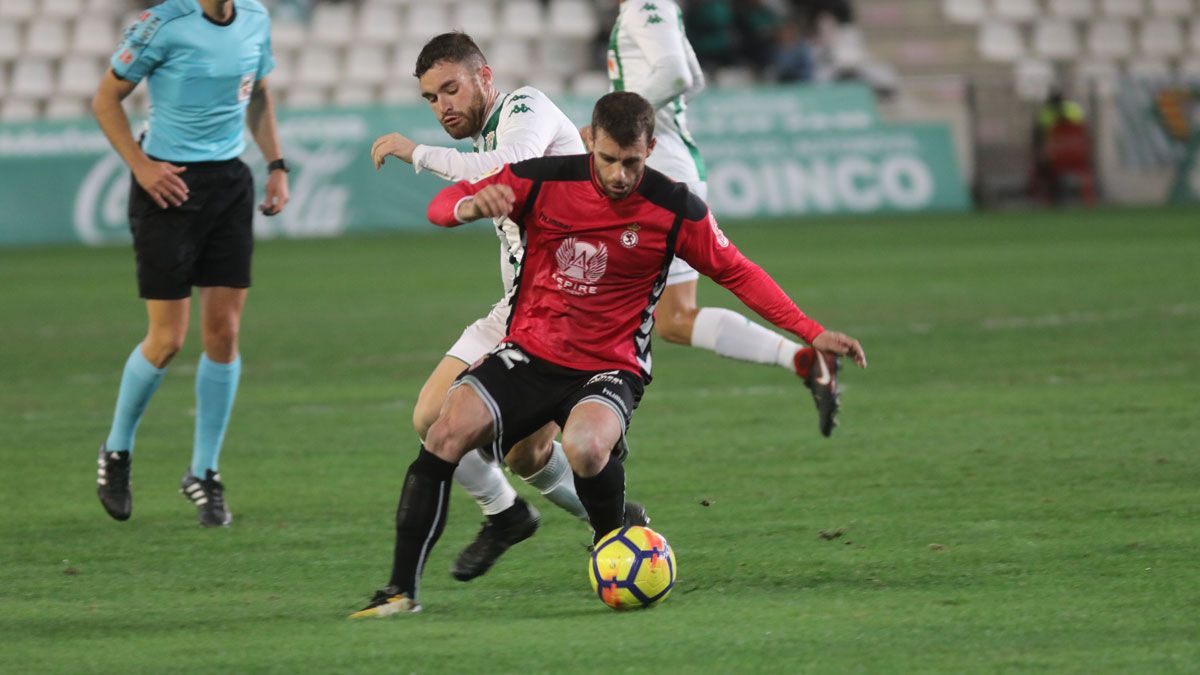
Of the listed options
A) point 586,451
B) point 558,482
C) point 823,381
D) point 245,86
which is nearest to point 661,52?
point 823,381

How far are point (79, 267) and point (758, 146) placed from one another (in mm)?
8244

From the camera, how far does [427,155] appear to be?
521 centimetres

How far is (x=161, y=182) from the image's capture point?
6.32 metres

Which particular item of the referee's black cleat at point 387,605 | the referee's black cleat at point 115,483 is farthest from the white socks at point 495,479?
the referee's black cleat at point 115,483

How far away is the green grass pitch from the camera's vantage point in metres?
4.31

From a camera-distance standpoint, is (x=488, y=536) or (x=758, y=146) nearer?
(x=488, y=536)

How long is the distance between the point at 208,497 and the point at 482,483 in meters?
1.35

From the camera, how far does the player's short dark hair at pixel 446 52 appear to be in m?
5.32

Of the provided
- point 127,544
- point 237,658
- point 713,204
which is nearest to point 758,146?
point 713,204

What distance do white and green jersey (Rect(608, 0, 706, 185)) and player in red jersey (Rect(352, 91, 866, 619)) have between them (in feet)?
8.51

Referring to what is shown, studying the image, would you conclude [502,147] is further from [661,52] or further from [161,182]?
[661,52]

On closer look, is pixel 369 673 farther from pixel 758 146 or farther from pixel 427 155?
pixel 758 146

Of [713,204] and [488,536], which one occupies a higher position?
[488,536]

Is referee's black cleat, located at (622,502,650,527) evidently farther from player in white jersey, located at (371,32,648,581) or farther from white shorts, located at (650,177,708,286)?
white shorts, located at (650,177,708,286)
